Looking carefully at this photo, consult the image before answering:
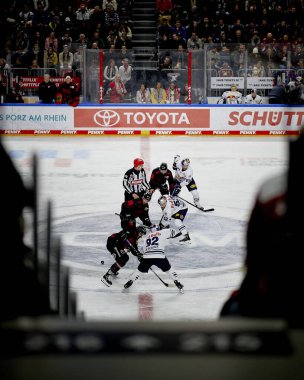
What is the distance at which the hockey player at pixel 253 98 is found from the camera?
19.5 metres

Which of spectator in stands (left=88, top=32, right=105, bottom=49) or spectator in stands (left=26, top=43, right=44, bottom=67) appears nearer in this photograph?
spectator in stands (left=26, top=43, right=44, bottom=67)

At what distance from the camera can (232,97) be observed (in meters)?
19.6

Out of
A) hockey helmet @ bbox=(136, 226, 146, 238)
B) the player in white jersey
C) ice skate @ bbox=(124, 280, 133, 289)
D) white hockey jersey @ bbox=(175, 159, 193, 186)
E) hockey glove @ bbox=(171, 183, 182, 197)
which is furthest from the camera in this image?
white hockey jersey @ bbox=(175, 159, 193, 186)

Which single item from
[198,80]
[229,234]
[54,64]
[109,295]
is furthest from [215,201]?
[54,64]

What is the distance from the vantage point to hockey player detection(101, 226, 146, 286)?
8656 mm

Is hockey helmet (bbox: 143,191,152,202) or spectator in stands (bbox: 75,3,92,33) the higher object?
spectator in stands (bbox: 75,3,92,33)

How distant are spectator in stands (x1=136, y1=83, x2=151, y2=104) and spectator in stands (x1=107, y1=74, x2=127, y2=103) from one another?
0.40m

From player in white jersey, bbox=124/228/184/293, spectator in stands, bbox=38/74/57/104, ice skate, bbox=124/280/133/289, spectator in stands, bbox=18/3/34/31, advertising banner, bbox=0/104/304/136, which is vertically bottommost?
ice skate, bbox=124/280/133/289

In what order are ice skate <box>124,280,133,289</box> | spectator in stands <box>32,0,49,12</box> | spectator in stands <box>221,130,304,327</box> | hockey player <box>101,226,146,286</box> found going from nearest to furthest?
spectator in stands <box>221,130,304,327</box> < ice skate <box>124,280,133,289</box> < hockey player <box>101,226,146,286</box> < spectator in stands <box>32,0,49,12</box>

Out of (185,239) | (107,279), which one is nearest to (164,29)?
(185,239)

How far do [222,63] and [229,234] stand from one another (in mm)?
9539

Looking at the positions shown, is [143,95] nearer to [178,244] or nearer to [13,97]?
[13,97]

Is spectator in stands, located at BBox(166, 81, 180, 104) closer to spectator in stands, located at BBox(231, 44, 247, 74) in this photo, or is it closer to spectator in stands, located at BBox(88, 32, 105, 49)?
spectator in stands, located at BBox(231, 44, 247, 74)

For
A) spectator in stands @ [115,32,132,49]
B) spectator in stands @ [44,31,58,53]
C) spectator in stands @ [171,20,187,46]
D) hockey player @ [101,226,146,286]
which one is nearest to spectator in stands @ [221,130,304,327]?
hockey player @ [101,226,146,286]
